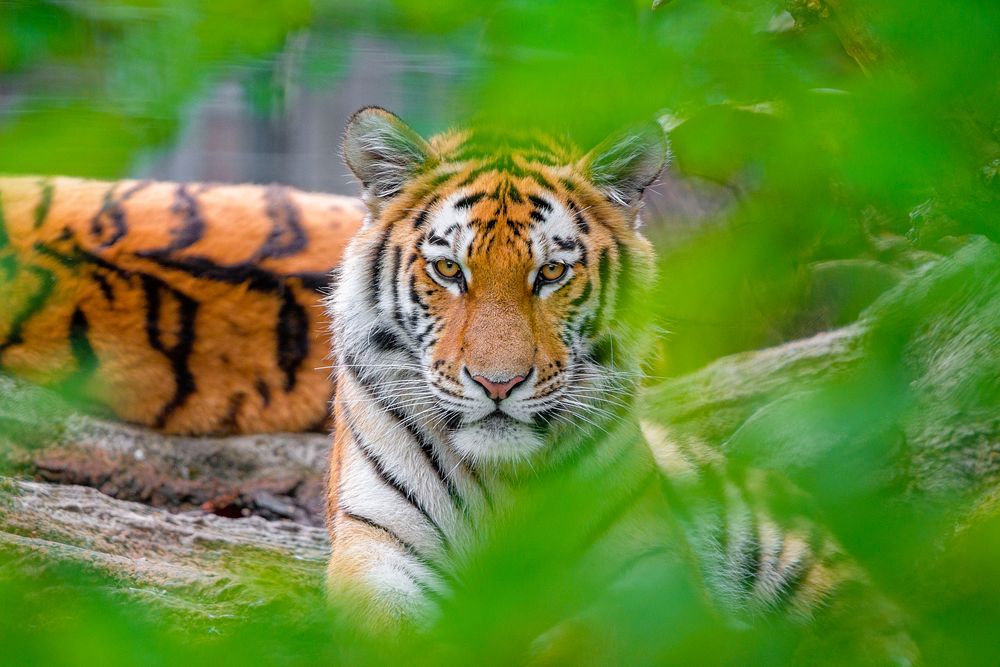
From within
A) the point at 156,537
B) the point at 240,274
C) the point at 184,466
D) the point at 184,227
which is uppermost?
the point at 184,227

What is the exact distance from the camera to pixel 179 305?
3686 millimetres

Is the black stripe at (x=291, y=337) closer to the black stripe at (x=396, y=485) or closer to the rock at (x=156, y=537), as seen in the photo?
the rock at (x=156, y=537)

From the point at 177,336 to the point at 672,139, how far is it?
330 cm

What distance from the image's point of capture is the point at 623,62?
1.66 feet

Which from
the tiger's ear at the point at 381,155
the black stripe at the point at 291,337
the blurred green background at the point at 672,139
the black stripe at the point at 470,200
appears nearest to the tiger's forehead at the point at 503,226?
the black stripe at the point at 470,200

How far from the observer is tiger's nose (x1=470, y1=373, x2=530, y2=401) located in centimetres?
183

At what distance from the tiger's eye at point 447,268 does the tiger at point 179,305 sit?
5.73 ft

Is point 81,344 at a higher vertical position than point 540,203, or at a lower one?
lower


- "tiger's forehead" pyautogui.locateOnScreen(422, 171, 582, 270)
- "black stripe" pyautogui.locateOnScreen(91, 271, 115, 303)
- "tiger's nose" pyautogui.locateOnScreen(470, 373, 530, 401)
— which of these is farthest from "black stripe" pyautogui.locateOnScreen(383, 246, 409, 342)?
"black stripe" pyautogui.locateOnScreen(91, 271, 115, 303)

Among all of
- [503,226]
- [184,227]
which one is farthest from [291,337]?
[503,226]

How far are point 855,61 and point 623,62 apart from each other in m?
0.19

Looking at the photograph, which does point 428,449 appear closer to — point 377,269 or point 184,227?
point 377,269

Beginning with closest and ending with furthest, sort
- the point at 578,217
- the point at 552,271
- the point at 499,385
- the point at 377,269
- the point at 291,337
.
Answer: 1. the point at 499,385
2. the point at 552,271
3. the point at 578,217
4. the point at 377,269
5. the point at 291,337

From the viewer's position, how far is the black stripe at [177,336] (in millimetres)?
3660
